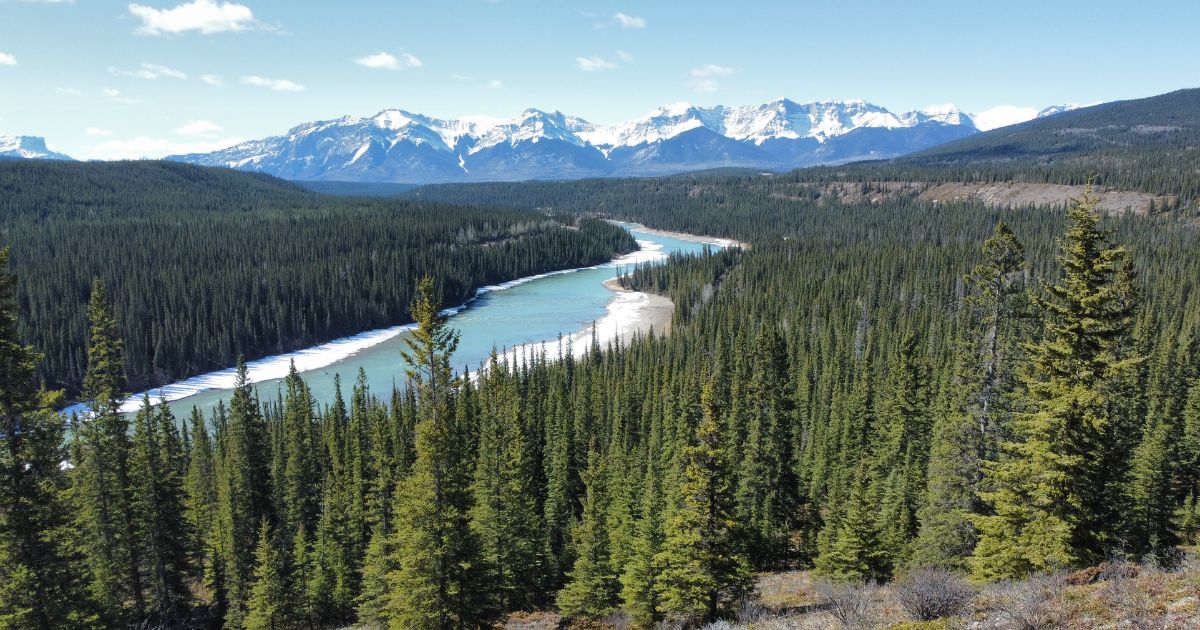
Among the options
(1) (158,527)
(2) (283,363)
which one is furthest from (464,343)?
(1) (158,527)

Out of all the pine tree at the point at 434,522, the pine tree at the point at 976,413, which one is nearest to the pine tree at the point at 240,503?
the pine tree at the point at 434,522

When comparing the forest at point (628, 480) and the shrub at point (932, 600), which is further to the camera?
the forest at point (628, 480)

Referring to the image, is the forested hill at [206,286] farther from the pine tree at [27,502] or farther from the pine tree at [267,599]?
the pine tree at [27,502]

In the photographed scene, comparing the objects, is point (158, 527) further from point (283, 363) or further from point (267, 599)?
point (283, 363)

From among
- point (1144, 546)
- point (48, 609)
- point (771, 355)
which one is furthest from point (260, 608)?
point (1144, 546)

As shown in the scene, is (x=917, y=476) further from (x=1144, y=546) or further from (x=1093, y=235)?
(x=1093, y=235)

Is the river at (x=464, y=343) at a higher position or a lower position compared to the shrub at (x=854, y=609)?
lower
